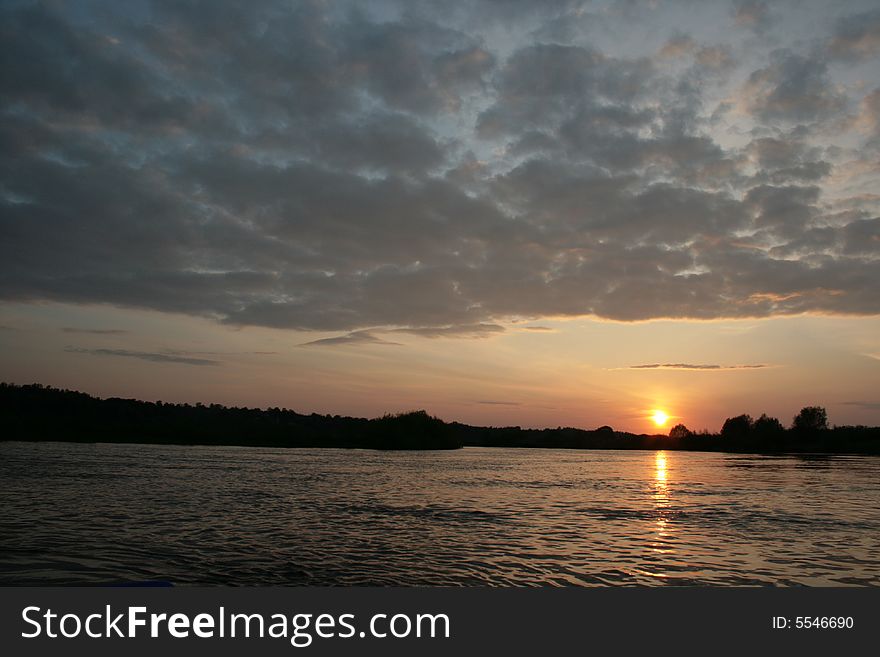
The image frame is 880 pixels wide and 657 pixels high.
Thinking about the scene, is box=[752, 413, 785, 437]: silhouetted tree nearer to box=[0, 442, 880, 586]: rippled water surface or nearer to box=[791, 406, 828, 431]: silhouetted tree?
box=[791, 406, 828, 431]: silhouetted tree

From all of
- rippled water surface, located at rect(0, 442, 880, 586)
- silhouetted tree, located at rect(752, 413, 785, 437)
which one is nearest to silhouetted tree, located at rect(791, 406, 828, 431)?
silhouetted tree, located at rect(752, 413, 785, 437)

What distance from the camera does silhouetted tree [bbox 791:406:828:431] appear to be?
184 m

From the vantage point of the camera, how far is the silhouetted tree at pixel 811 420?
603ft

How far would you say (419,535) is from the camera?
2497 cm

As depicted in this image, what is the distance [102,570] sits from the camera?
17875mm

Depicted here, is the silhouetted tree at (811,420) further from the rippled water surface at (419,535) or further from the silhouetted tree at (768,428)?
the rippled water surface at (419,535)

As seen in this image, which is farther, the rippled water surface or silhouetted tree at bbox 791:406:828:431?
silhouetted tree at bbox 791:406:828:431

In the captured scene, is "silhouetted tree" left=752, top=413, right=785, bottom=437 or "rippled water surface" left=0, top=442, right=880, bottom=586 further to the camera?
"silhouetted tree" left=752, top=413, right=785, bottom=437

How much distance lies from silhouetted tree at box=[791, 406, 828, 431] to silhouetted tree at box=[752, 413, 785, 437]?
166 inches

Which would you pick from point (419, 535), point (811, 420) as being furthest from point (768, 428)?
point (419, 535)

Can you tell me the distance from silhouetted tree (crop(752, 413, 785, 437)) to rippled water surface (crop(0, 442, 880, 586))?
526ft

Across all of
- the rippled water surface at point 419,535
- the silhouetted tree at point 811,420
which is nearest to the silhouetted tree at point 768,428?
the silhouetted tree at point 811,420

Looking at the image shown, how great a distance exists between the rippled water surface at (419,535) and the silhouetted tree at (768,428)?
160 meters

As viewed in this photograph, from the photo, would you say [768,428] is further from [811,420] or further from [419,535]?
[419,535]
